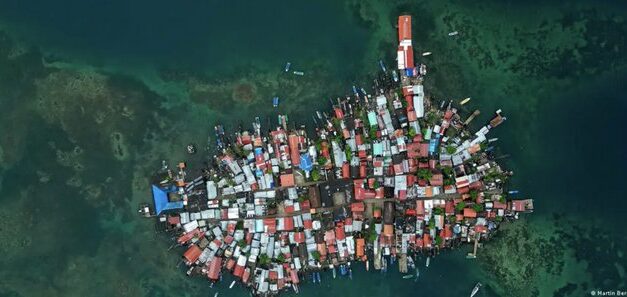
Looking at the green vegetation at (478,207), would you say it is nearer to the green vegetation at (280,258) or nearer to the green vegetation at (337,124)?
the green vegetation at (337,124)

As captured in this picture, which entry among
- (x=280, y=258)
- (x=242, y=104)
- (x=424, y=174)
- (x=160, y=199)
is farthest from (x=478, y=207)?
(x=160, y=199)

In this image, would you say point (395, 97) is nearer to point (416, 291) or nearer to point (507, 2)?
point (507, 2)

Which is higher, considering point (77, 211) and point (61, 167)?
point (61, 167)

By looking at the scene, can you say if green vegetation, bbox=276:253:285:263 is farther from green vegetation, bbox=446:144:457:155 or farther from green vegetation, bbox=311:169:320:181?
green vegetation, bbox=446:144:457:155

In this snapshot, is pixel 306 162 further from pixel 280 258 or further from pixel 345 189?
pixel 280 258

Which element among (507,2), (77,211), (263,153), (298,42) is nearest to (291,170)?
(263,153)

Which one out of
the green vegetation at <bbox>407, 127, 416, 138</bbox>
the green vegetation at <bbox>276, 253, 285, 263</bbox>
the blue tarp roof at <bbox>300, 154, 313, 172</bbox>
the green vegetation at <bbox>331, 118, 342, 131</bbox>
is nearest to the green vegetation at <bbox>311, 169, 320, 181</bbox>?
the blue tarp roof at <bbox>300, 154, 313, 172</bbox>
